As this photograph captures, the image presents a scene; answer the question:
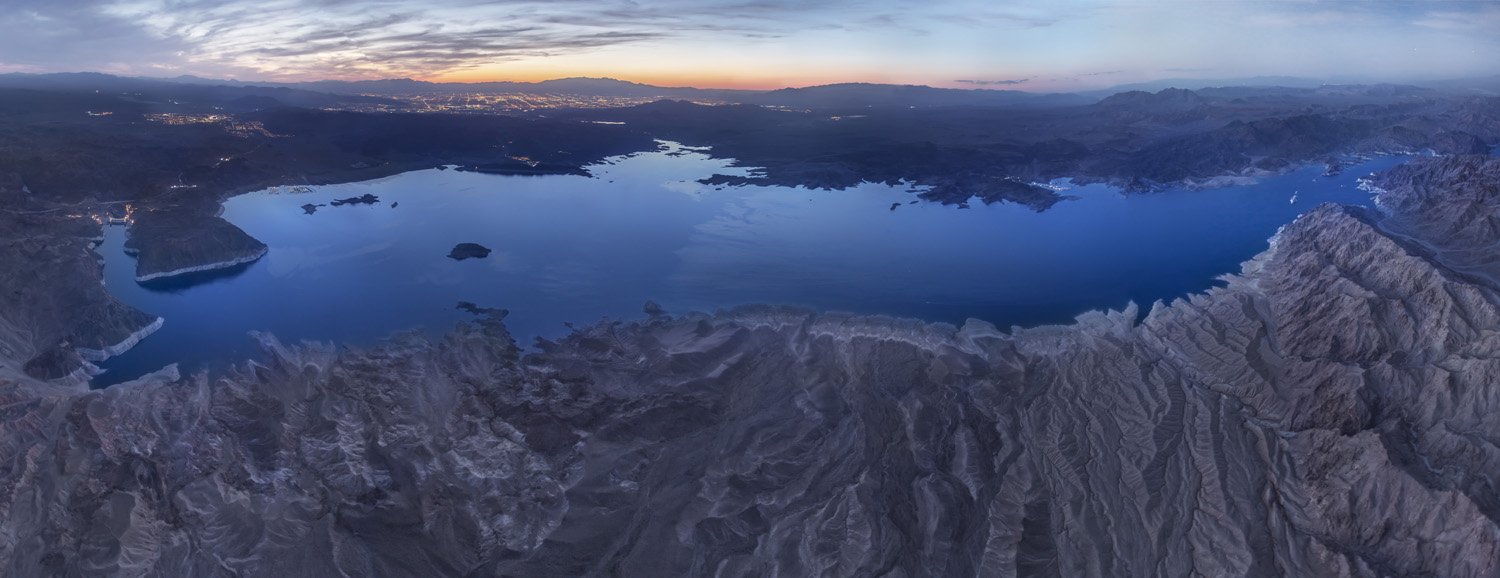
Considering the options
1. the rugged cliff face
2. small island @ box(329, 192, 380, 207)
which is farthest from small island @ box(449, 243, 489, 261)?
small island @ box(329, 192, 380, 207)

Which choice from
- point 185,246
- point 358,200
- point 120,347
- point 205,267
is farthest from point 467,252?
point 358,200

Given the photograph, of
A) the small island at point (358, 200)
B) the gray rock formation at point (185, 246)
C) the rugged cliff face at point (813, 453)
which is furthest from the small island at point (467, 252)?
the small island at point (358, 200)

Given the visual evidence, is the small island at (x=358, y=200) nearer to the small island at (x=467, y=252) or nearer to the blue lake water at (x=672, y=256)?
the blue lake water at (x=672, y=256)

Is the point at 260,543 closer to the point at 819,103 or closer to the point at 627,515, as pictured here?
the point at 627,515

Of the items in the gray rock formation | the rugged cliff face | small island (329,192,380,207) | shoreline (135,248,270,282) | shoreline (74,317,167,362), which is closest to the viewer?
the rugged cliff face

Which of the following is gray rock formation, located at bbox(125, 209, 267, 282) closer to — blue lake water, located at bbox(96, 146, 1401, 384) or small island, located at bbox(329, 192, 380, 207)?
blue lake water, located at bbox(96, 146, 1401, 384)

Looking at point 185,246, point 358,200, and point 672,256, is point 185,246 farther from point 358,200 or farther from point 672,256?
point 672,256
